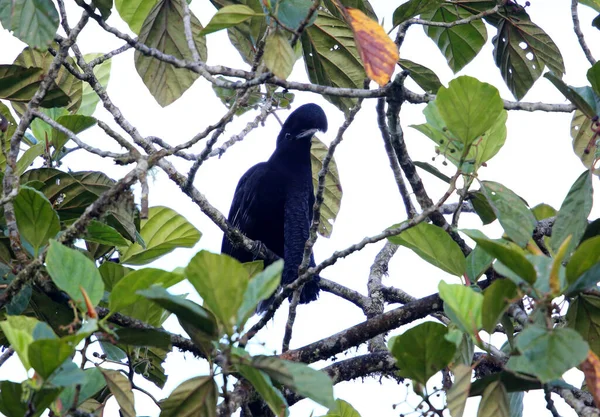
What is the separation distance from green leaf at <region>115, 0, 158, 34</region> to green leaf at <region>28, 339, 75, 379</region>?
2.12m

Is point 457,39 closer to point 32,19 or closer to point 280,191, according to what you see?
point 32,19

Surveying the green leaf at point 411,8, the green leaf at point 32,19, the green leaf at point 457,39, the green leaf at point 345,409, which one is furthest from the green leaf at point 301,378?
the green leaf at point 457,39

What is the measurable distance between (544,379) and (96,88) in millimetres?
2013

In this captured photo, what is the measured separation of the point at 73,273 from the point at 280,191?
4362 millimetres

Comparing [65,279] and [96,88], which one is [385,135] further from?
[65,279]

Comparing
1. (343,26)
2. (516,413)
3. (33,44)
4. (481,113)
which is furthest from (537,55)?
(33,44)

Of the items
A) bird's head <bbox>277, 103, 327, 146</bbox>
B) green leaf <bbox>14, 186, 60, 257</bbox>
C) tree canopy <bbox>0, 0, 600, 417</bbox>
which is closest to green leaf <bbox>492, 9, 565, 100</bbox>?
tree canopy <bbox>0, 0, 600, 417</bbox>

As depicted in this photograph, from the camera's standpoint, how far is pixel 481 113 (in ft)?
6.92

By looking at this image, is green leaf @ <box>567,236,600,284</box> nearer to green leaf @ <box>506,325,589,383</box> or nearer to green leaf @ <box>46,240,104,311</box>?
green leaf @ <box>506,325,589,383</box>

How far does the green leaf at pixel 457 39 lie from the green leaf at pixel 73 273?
2376 millimetres

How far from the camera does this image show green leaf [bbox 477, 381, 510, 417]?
6.04 feet

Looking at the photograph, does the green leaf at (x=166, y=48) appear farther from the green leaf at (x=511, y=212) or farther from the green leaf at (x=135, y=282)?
the green leaf at (x=135, y=282)

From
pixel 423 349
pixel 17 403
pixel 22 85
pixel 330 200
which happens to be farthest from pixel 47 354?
pixel 330 200

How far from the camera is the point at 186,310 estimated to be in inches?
65.9
